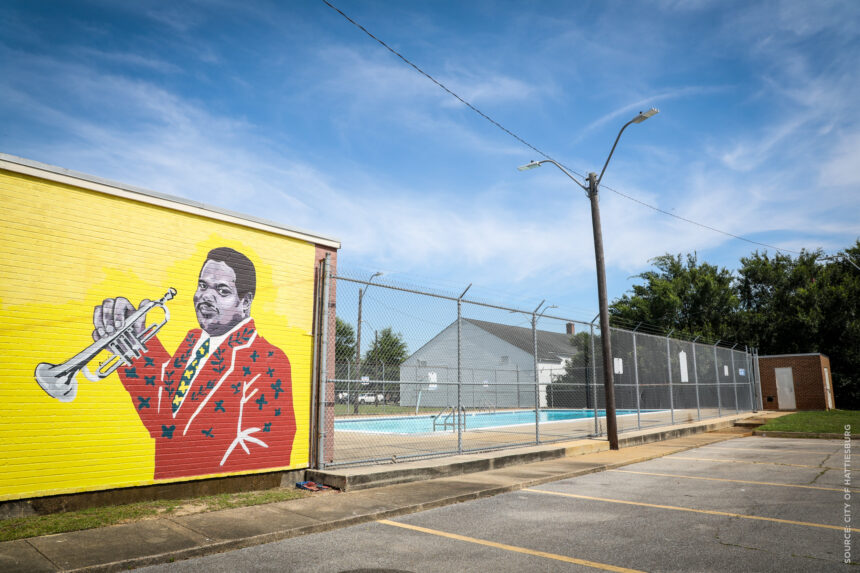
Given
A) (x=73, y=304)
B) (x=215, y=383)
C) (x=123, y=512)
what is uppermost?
(x=73, y=304)

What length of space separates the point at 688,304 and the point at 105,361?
→ 45677mm

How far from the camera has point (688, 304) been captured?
145 feet

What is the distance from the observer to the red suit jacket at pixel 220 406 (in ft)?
22.7

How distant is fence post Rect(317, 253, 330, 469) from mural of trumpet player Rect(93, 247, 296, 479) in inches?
18.4

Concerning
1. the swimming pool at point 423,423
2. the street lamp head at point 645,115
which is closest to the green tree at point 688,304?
the swimming pool at point 423,423

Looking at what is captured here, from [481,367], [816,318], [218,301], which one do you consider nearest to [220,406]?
[218,301]

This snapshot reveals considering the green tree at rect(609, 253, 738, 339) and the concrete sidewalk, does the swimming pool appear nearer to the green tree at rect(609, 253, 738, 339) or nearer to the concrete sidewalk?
the concrete sidewalk

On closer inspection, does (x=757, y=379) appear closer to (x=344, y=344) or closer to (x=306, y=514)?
(x=344, y=344)

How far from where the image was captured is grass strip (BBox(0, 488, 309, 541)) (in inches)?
214

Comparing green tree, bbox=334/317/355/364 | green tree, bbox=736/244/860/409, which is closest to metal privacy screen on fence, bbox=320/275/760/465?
green tree, bbox=334/317/355/364

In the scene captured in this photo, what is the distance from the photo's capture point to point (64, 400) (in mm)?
6188

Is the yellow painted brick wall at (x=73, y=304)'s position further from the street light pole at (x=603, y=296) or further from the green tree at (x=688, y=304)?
the green tree at (x=688, y=304)

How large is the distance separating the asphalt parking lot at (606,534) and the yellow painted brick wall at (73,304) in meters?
2.40

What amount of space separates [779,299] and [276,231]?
45040 millimetres
